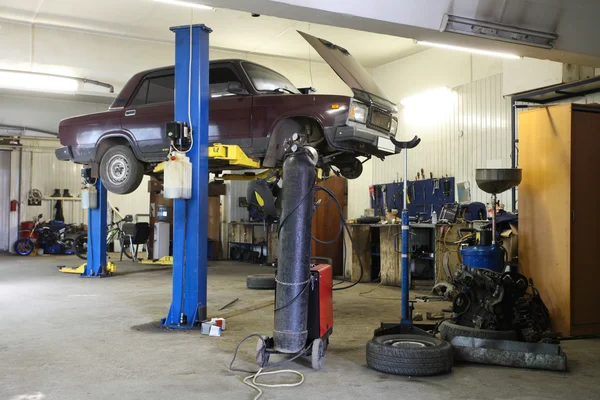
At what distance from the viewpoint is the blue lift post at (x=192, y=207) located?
4.77 metres

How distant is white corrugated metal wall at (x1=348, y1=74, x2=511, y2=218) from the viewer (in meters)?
8.34

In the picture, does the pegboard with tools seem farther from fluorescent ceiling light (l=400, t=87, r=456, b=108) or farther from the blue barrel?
the blue barrel

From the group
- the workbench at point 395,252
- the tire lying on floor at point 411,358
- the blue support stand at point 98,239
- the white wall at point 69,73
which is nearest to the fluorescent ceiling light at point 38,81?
the white wall at point 69,73

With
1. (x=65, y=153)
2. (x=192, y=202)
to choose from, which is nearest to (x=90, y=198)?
(x=65, y=153)

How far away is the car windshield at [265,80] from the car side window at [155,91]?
1.10 metres

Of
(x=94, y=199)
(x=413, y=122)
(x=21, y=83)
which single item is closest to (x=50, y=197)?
(x=21, y=83)

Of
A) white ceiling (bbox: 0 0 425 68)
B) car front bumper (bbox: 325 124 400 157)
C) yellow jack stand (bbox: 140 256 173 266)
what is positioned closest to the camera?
car front bumper (bbox: 325 124 400 157)

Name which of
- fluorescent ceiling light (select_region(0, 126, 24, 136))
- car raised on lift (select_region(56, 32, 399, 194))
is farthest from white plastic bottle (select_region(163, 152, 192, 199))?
fluorescent ceiling light (select_region(0, 126, 24, 136))

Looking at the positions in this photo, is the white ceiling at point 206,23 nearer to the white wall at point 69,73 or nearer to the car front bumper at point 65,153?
the white wall at point 69,73

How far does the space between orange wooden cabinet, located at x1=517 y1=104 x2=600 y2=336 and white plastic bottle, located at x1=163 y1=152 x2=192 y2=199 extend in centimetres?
310

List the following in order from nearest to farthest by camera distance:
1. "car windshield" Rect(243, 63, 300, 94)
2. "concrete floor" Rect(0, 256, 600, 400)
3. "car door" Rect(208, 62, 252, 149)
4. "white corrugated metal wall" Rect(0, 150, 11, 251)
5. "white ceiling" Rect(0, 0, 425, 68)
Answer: "concrete floor" Rect(0, 256, 600, 400) → "car door" Rect(208, 62, 252, 149) → "car windshield" Rect(243, 63, 300, 94) → "white ceiling" Rect(0, 0, 425, 68) → "white corrugated metal wall" Rect(0, 150, 11, 251)

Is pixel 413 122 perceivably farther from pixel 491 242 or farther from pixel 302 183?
pixel 302 183

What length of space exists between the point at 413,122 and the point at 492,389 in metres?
7.83

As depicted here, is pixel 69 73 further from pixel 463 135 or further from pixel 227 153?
pixel 463 135
